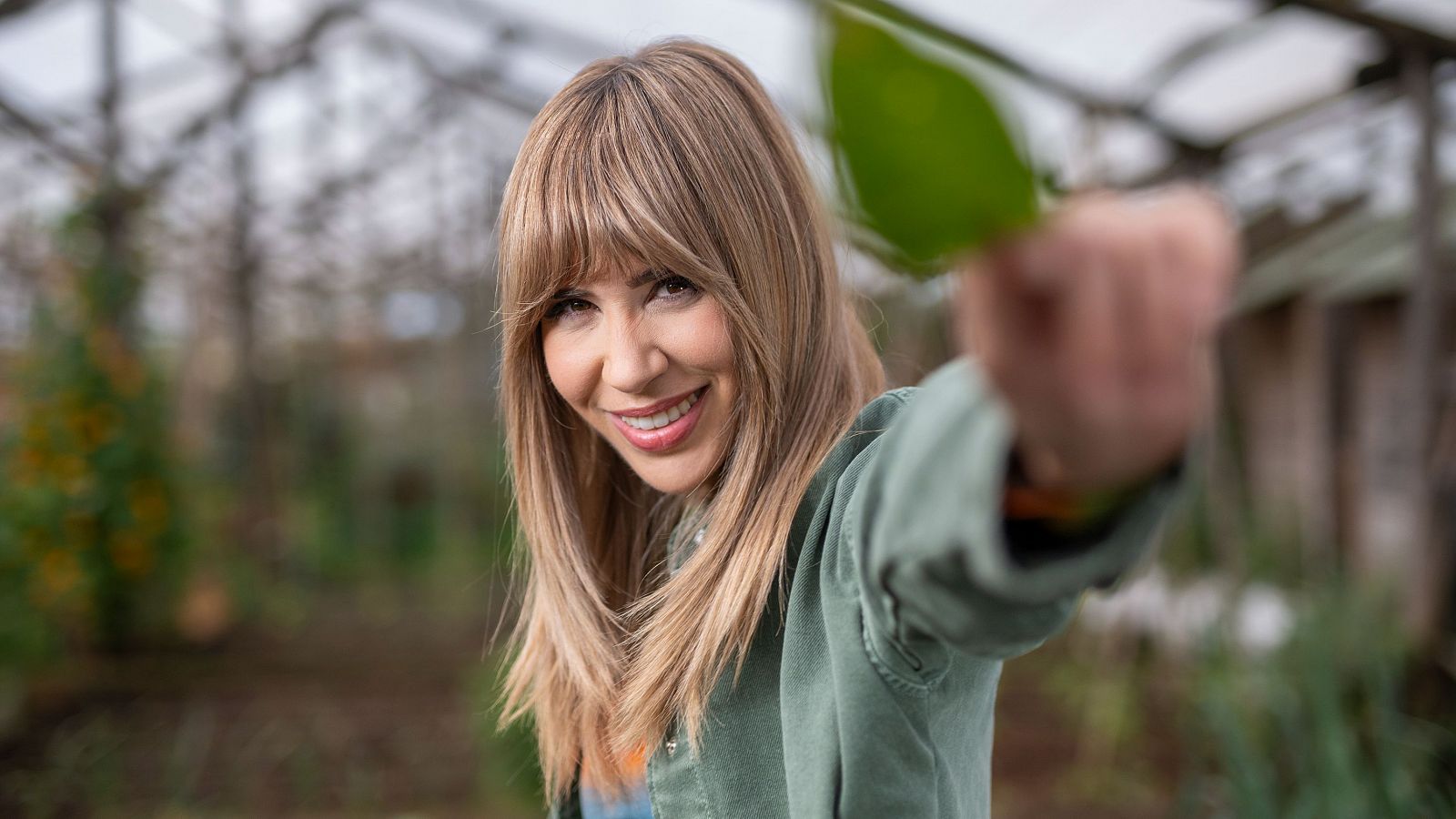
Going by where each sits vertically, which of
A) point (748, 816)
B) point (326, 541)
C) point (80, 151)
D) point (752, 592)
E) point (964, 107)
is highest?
point (80, 151)

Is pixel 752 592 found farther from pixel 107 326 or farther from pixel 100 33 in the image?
pixel 100 33

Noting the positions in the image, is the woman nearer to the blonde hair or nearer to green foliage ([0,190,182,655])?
the blonde hair

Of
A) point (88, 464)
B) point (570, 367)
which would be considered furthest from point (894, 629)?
point (88, 464)

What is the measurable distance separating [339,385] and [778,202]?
5.92m

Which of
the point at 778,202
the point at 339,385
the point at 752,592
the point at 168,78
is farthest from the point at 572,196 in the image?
the point at 339,385

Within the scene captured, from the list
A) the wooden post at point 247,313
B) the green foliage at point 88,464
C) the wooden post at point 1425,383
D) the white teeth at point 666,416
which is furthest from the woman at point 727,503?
the wooden post at point 247,313

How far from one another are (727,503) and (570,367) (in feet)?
0.54

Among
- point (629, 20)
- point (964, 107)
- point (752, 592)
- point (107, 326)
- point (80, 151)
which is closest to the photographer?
point (964, 107)

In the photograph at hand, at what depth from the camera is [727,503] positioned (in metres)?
0.71

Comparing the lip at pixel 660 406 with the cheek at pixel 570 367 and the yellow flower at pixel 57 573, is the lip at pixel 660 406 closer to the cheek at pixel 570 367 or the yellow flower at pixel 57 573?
the cheek at pixel 570 367

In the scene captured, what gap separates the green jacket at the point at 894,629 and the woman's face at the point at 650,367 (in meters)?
0.10

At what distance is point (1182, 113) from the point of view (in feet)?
11.2

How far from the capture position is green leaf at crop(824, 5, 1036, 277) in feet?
0.67

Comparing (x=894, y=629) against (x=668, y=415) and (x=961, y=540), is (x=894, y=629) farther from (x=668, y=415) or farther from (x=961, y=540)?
(x=668, y=415)
